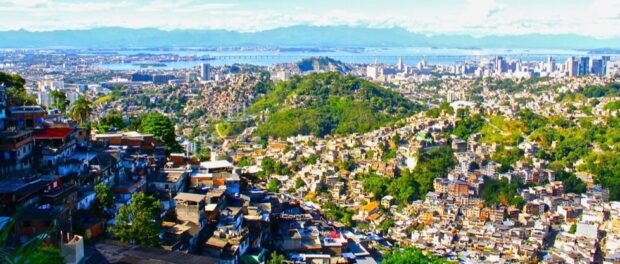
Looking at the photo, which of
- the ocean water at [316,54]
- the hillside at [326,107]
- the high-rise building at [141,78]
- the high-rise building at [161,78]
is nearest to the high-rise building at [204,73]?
the high-rise building at [161,78]

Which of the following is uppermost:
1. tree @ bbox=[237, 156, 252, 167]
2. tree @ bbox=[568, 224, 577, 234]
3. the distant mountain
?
the distant mountain

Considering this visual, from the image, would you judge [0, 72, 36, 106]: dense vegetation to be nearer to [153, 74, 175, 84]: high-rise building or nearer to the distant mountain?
[153, 74, 175, 84]: high-rise building

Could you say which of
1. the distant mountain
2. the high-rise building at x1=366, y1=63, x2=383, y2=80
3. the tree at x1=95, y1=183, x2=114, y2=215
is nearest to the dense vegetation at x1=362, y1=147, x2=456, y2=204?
the tree at x1=95, y1=183, x2=114, y2=215

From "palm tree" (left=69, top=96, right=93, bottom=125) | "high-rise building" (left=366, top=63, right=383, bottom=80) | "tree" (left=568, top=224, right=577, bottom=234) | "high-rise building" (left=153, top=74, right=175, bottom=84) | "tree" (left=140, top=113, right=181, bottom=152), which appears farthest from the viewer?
"high-rise building" (left=366, top=63, right=383, bottom=80)

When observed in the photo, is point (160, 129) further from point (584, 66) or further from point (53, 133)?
point (584, 66)

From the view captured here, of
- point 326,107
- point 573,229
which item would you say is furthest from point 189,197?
point 326,107

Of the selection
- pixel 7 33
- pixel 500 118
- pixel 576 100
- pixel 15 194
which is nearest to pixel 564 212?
pixel 500 118

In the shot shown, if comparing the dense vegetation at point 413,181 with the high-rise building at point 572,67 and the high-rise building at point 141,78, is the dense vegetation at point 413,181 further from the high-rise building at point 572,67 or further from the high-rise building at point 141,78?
the high-rise building at point 572,67
